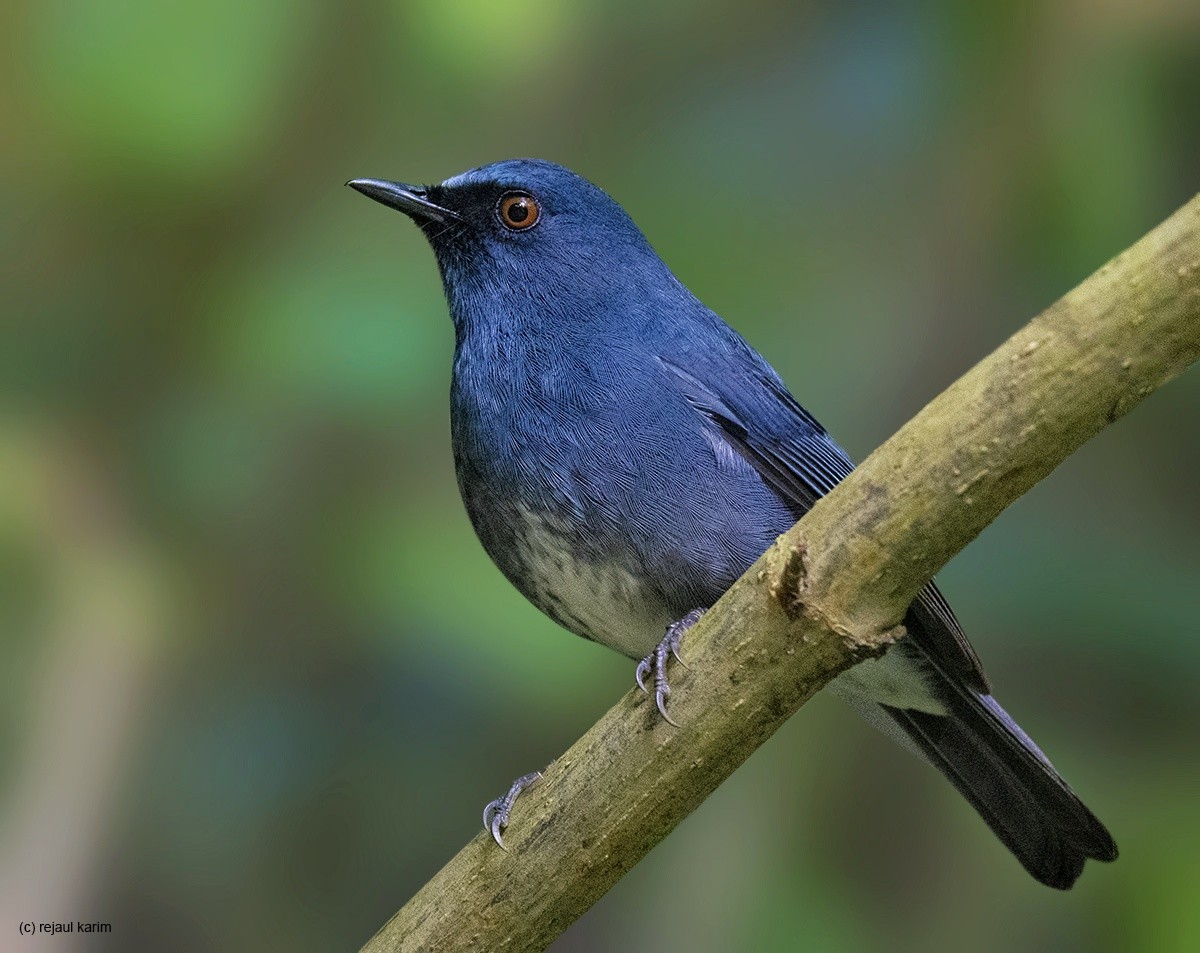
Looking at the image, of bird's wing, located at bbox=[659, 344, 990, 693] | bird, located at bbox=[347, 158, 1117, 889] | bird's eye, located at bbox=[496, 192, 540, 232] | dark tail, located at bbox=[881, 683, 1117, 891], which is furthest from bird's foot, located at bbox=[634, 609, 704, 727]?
bird's eye, located at bbox=[496, 192, 540, 232]

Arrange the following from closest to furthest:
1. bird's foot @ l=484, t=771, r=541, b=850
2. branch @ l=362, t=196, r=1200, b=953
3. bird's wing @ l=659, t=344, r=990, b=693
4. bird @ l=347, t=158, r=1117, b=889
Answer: branch @ l=362, t=196, r=1200, b=953 → bird's foot @ l=484, t=771, r=541, b=850 → bird @ l=347, t=158, r=1117, b=889 → bird's wing @ l=659, t=344, r=990, b=693

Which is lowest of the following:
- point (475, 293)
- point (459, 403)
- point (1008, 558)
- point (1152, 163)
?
point (1008, 558)

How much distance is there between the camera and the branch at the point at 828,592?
1.45m

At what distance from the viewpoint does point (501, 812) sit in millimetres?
1858

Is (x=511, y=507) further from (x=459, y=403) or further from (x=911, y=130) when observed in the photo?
(x=911, y=130)

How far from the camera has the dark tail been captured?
2381 mm

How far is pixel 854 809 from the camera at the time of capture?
326 centimetres

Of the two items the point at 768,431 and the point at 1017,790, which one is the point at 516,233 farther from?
the point at 1017,790

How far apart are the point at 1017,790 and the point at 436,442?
1690mm

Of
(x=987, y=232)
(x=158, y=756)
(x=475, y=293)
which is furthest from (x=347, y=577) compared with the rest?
(x=987, y=232)

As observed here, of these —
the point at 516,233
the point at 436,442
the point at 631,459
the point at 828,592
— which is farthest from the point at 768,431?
the point at 436,442

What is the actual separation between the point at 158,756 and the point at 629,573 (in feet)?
5.61

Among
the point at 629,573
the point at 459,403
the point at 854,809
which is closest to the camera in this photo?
the point at 629,573

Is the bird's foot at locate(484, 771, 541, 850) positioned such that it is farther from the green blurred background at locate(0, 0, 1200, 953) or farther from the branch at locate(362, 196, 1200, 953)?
the green blurred background at locate(0, 0, 1200, 953)
